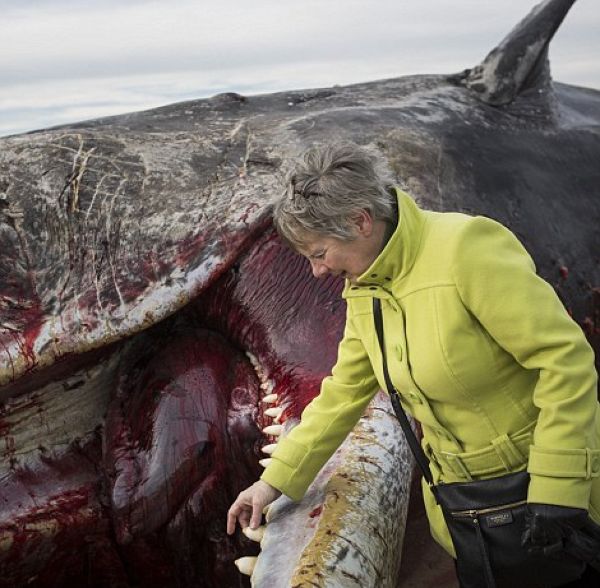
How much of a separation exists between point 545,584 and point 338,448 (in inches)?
27.3

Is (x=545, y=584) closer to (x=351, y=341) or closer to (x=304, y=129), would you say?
(x=351, y=341)

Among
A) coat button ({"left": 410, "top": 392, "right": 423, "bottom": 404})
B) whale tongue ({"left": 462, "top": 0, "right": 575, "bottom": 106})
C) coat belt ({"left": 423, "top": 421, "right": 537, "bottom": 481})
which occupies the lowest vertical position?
coat belt ({"left": 423, "top": 421, "right": 537, "bottom": 481})

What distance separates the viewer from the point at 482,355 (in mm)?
2305

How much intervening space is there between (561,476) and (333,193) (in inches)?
29.6

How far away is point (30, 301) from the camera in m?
3.44

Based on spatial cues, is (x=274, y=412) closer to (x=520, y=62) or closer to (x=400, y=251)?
(x=400, y=251)

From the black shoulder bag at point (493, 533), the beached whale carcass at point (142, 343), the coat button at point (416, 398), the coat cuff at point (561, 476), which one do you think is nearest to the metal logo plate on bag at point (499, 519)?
the black shoulder bag at point (493, 533)

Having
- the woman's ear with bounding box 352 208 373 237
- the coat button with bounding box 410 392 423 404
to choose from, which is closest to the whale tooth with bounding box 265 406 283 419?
the coat button with bounding box 410 392 423 404

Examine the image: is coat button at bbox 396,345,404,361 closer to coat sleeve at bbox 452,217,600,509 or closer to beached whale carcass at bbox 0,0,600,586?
coat sleeve at bbox 452,217,600,509

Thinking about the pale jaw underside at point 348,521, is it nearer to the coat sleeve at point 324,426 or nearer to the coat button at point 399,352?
the coat sleeve at point 324,426

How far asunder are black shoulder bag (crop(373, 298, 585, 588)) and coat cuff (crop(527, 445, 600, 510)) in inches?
4.5

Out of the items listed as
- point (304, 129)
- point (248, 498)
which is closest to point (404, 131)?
point (304, 129)

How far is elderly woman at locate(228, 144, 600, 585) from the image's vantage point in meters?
2.21

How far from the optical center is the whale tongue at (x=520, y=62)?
4.54m
